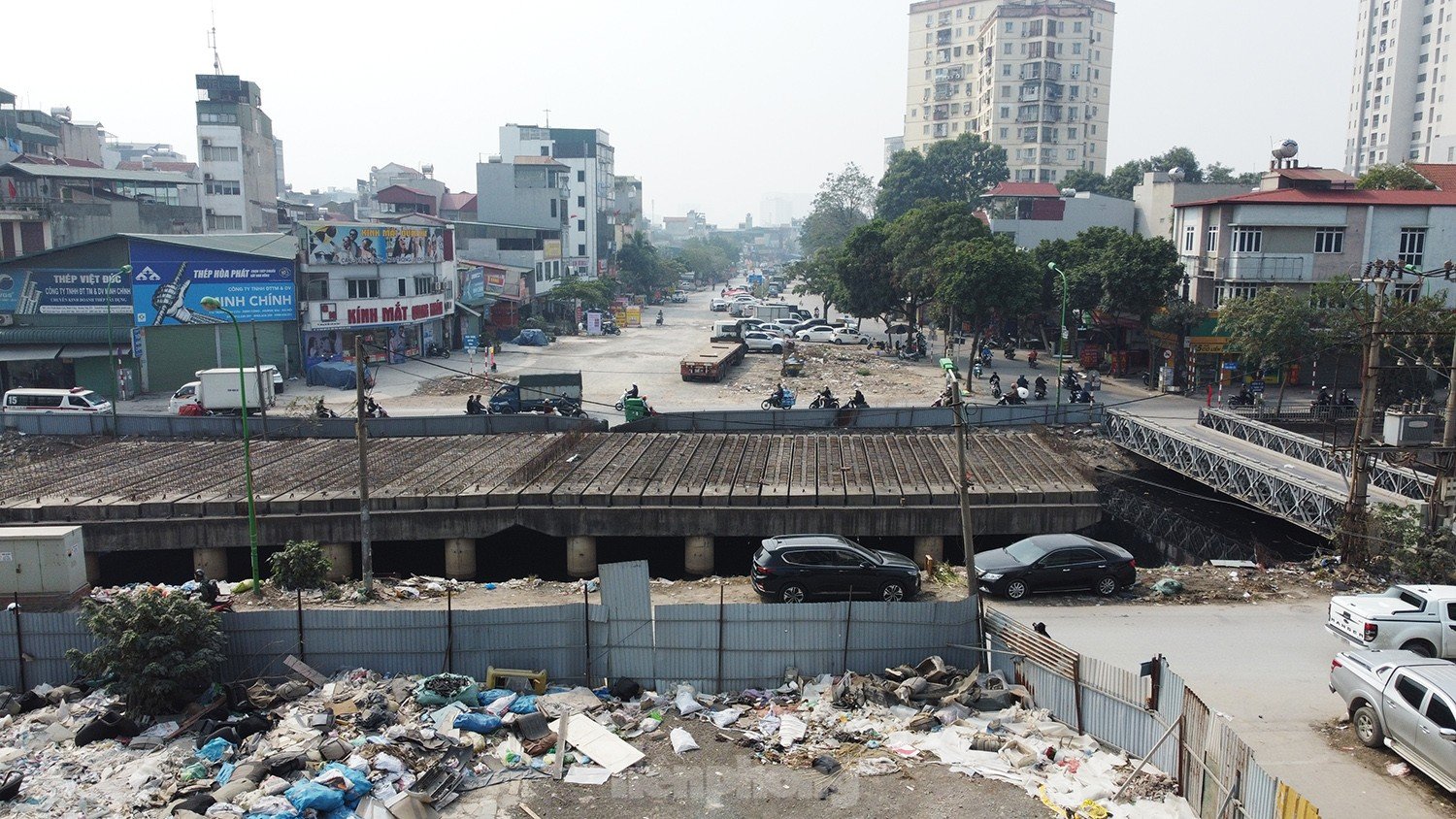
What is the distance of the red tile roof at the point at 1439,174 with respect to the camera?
5579 cm

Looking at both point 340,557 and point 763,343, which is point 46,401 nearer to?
point 340,557

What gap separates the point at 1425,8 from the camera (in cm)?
11569

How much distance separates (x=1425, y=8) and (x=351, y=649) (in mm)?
136988

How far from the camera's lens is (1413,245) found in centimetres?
4709

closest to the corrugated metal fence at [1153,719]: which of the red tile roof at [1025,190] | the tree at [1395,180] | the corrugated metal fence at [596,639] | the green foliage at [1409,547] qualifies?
the corrugated metal fence at [596,639]

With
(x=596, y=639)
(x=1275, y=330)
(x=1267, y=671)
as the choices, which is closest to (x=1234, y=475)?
(x=1267, y=671)

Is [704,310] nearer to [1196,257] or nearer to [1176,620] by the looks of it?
[1196,257]

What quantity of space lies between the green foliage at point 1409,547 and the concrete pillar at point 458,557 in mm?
19222

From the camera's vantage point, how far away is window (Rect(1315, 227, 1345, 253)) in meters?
46.6

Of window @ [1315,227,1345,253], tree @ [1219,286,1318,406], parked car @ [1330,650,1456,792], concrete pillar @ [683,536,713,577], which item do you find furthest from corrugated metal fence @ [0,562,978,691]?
window @ [1315,227,1345,253]

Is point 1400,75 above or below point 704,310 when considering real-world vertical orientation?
above

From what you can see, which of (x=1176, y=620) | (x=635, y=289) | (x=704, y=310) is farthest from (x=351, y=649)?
(x=635, y=289)

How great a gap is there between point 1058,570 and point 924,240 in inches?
1687

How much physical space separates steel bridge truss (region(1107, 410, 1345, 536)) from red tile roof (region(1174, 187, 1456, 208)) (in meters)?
17.2
